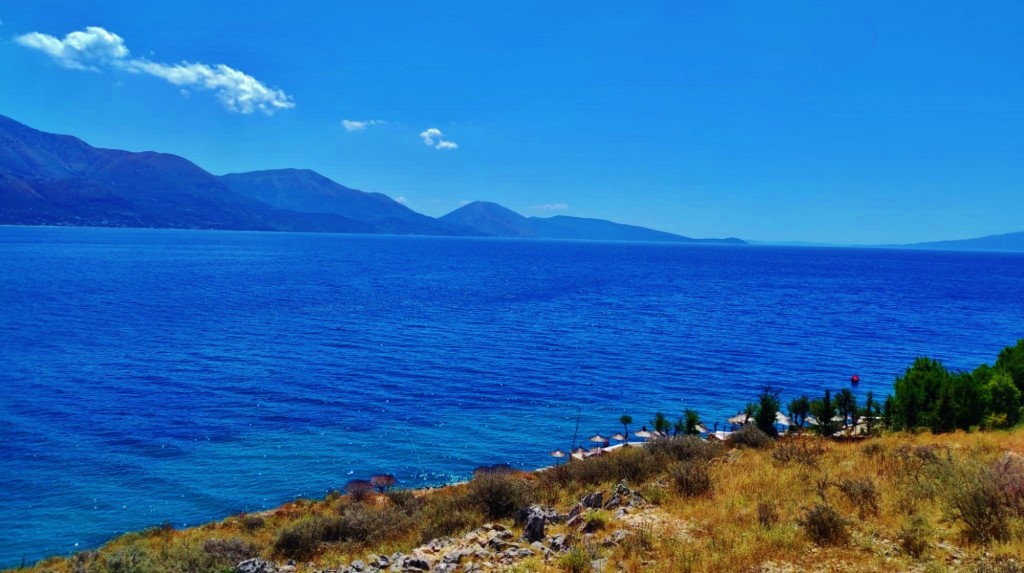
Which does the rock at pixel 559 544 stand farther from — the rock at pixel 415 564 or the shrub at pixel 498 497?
the shrub at pixel 498 497

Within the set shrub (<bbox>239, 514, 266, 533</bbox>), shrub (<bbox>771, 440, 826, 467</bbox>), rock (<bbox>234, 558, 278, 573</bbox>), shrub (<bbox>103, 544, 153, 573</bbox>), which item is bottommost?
shrub (<bbox>239, 514, 266, 533</bbox>)

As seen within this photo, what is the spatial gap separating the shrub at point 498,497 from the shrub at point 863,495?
30.1 ft

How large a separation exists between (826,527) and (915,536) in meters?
1.66

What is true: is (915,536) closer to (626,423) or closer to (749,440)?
(749,440)

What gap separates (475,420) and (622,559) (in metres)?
30.2

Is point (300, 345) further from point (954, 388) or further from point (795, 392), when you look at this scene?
point (954, 388)

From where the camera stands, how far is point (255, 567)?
15008mm

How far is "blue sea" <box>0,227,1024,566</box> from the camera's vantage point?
31219 mm

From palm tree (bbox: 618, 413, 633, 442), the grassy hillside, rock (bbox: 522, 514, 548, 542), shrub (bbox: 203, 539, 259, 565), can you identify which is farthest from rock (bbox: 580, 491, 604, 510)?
palm tree (bbox: 618, 413, 633, 442)

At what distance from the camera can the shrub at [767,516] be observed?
44.3 ft

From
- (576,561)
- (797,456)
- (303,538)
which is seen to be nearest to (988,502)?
(797,456)

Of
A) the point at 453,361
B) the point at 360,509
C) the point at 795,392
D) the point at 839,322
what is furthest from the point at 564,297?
the point at 360,509

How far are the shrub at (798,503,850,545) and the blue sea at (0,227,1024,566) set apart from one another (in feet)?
74.4

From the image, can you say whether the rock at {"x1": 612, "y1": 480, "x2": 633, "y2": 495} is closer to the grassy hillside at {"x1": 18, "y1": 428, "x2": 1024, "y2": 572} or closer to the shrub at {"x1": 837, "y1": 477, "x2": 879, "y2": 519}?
the grassy hillside at {"x1": 18, "y1": 428, "x2": 1024, "y2": 572}
